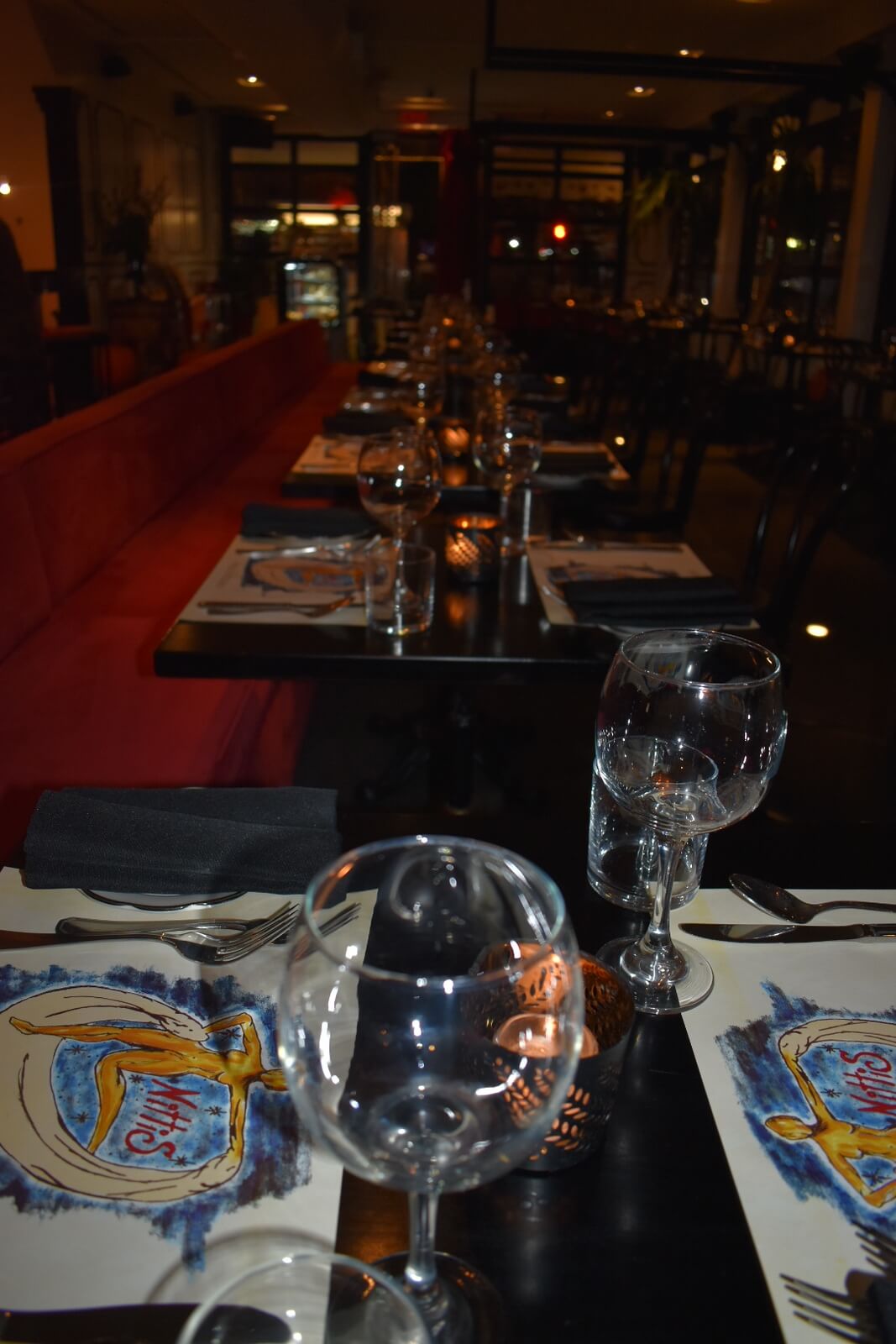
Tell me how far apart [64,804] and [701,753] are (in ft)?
1.60

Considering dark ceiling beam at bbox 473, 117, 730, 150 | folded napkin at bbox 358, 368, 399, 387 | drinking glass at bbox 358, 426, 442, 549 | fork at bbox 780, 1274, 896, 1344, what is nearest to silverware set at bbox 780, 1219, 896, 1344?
fork at bbox 780, 1274, 896, 1344

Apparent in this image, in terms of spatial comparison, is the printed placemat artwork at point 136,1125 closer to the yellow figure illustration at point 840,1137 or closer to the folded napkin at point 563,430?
the yellow figure illustration at point 840,1137

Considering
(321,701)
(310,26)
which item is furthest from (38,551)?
(310,26)

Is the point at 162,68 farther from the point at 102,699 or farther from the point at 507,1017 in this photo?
the point at 507,1017

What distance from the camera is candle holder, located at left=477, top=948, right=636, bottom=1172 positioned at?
0.45 metres

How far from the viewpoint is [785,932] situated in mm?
799

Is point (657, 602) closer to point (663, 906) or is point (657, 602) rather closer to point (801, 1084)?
point (663, 906)

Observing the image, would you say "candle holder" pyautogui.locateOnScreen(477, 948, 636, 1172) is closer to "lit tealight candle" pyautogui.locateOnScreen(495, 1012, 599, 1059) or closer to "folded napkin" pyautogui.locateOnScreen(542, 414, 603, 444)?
"lit tealight candle" pyautogui.locateOnScreen(495, 1012, 599, 1059)

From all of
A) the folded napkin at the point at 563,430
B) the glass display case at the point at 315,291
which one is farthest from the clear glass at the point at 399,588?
the glass display case at the point at 315,291

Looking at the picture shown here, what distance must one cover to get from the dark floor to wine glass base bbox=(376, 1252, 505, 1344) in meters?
0.35

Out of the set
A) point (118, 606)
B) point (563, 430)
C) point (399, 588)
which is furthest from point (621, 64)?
point (399, 588)

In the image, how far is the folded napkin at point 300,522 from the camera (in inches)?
74.9

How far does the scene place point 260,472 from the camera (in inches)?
165

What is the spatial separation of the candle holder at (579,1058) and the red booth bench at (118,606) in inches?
28.8
